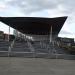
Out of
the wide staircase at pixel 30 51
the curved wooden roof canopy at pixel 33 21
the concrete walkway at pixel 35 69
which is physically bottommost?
the concrete walkway at pixel 35 69

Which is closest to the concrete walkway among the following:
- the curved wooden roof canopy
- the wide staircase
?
the wide staircase

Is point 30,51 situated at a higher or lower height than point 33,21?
lower

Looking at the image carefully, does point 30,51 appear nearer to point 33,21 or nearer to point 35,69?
point 35,69

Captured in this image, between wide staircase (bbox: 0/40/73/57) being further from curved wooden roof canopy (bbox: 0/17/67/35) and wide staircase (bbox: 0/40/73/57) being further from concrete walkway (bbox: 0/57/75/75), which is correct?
curved wooden roof canopy (bbox: 0/17/67/35)

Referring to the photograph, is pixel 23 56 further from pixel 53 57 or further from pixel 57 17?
pixel 57 17

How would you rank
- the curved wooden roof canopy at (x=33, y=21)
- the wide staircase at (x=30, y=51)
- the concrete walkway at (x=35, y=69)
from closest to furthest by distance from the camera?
the concrete walkway at (x=35, y=69), the wide staircase at (x=30, y=51), the curved wooden roof canopy at (x=33, y=21)

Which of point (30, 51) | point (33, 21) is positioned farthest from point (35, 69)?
point (33, 21)

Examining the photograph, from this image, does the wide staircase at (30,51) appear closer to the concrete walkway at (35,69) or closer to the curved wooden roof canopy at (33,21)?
the concrete walkway at (35,69)

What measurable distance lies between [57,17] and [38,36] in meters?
64.1

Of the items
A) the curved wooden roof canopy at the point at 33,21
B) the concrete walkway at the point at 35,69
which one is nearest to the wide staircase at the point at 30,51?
the concrete walkway at the point at 35,69

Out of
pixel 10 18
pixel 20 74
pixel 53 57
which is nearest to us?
pixel 20 74

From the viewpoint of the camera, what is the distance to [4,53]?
72.9ft

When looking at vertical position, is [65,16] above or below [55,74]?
above

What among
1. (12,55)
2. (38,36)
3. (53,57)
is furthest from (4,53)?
(38,36)
